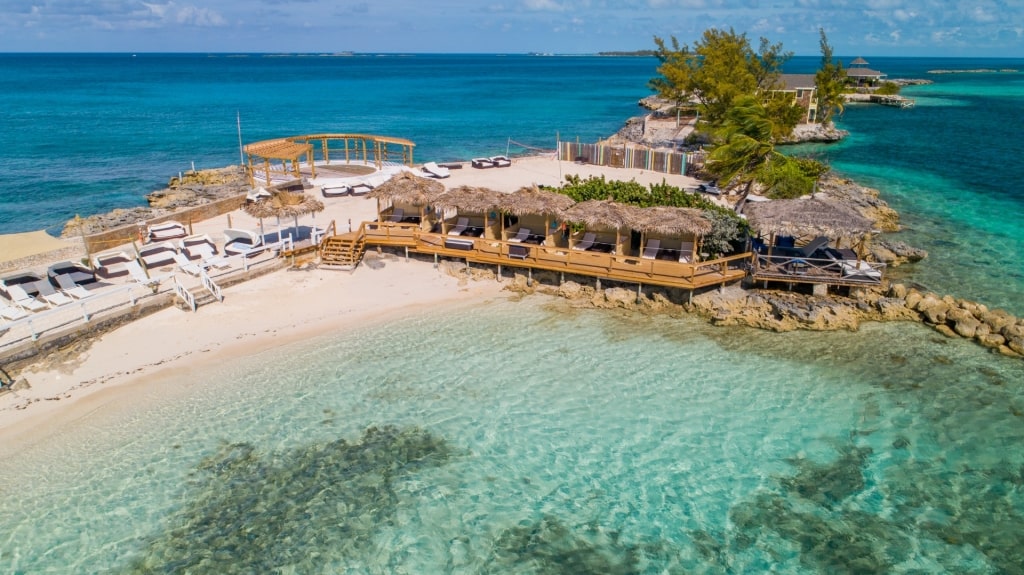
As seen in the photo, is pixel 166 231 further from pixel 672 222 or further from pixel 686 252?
pixel 686 252

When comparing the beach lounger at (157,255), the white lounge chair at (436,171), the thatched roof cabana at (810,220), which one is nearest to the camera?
the thatched roof cabana at (810,220)

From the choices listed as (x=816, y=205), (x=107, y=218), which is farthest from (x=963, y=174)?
(x=107, y=218)

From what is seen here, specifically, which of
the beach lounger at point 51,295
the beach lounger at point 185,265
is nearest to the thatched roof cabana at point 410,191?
the beach lounger at point 185,265

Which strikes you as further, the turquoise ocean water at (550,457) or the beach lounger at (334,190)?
the beach lounger at (334,190)

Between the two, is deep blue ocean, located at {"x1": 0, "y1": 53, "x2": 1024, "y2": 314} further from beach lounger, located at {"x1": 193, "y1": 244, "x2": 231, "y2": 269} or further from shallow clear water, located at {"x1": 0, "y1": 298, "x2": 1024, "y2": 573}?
beach lounger, located at {"x1": 193, "y1": 244, "x2": 231, "y2": 269}

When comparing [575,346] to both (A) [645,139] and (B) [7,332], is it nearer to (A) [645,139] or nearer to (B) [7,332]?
(B) [7,332]

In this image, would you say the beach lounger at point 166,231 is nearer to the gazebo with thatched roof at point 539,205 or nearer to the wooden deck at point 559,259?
the wooden deck at point 559,259

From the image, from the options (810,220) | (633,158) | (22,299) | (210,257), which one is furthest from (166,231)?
(633,158)
